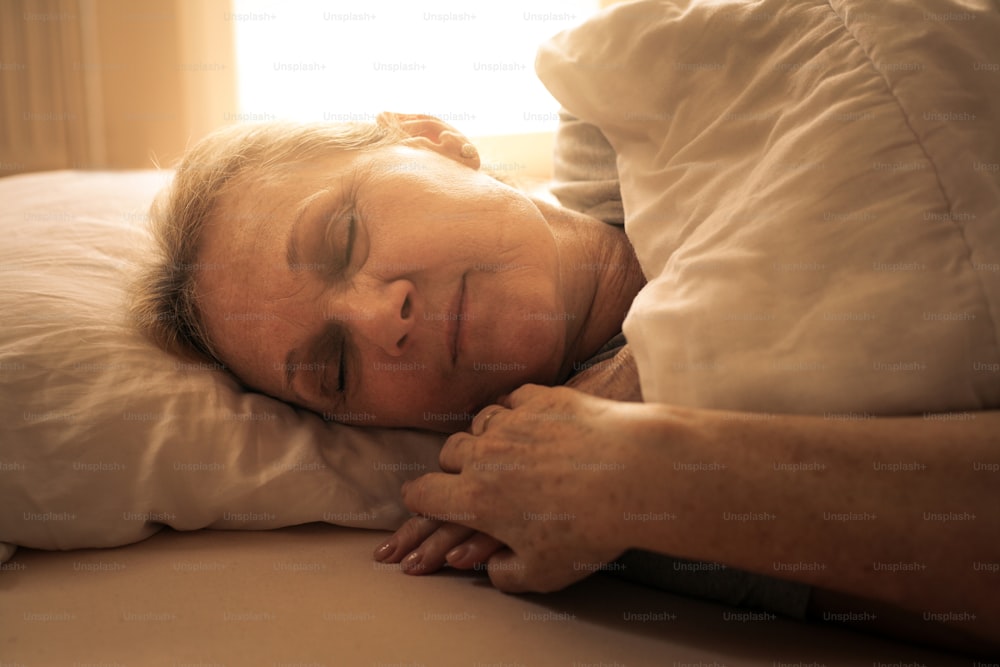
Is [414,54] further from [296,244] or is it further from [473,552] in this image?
[473,552]

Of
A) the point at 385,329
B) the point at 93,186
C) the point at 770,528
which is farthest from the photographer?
the point at 93,186

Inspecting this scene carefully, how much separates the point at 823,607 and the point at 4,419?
2.81 feet

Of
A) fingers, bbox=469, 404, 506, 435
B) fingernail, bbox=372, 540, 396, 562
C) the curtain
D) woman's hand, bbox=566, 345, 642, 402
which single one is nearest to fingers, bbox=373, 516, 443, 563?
fingernail, bbox=372, 540, 396, 562

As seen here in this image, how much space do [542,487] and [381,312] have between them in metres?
0.29

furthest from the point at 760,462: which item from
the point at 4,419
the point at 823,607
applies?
the point at 4,419

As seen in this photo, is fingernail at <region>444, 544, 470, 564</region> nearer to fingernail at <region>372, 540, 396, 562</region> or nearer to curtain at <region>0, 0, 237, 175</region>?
fingernail at <region>372, 540, 396, 562</region>

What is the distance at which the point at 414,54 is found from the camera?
9.43 ft

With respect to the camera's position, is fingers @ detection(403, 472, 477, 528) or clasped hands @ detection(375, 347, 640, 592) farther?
fingers @ detection(403, 472, 477, 528)

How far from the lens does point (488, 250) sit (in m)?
1.02

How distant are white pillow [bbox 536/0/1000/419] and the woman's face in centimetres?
17

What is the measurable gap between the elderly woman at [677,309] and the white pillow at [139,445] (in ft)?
0.19

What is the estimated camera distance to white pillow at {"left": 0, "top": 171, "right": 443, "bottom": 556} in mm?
944

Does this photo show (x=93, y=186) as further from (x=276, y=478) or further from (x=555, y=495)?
(x=555, y=495)

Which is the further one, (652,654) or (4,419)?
(4,419)
